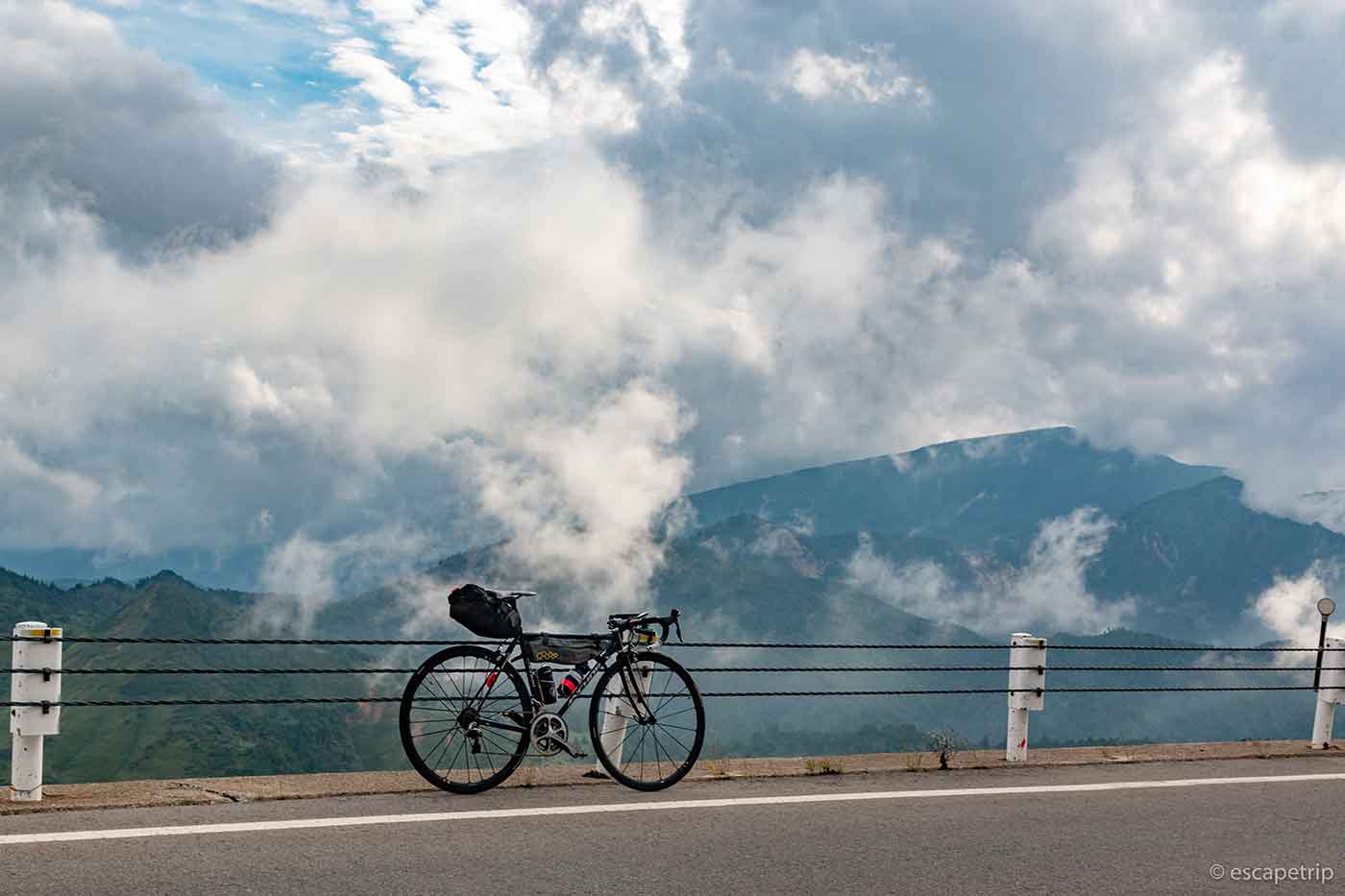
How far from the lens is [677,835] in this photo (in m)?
7.70

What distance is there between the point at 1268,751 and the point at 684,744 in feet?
21.8

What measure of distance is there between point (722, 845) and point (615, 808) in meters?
1.23

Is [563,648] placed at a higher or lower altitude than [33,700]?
higher

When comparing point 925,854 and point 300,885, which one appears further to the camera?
point 925,854

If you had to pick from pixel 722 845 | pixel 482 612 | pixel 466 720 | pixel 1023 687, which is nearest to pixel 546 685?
pixel 466 720

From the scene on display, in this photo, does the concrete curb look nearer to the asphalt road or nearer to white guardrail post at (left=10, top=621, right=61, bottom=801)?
white guardrail post at (left=10, top=621, right=61, bottom=801)

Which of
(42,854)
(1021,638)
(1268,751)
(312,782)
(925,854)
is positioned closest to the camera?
(42,854)

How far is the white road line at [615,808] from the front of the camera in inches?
289

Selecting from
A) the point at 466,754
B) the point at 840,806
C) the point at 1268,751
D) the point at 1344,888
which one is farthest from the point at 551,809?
the point at 1268,751

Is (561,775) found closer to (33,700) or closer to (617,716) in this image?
(617,716)

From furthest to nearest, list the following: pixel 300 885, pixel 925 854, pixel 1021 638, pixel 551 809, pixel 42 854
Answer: pixel 1021 638, pixel 551 809, pixel 925 854, pixel 42 854, pixel 300 885

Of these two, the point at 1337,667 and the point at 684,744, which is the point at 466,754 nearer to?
the point at 684,744

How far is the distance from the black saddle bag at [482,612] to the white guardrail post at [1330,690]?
901 cm

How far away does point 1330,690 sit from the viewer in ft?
43.1
